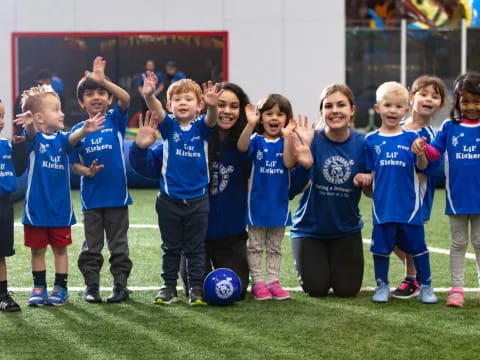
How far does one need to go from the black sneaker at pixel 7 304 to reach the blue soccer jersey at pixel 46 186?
493 mm

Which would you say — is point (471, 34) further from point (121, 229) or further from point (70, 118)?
point (121, 229)

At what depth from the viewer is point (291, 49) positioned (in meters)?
17.0

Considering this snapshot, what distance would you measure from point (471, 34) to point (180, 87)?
1334cm

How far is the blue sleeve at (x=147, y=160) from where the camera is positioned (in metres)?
5.91

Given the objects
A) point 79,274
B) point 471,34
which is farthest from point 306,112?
point 79,274

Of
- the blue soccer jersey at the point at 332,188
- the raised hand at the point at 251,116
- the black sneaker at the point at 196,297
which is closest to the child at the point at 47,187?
the black sneaker at the point at 196,297

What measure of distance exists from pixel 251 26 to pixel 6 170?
1170 cm

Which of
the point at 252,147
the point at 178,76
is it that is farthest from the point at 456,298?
the point at 178,76

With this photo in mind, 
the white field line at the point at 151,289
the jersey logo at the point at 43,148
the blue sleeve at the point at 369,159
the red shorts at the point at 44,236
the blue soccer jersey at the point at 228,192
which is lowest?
the white field line at the point at 151,289

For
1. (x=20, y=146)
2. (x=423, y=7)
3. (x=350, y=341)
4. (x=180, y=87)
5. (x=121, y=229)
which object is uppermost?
(x=423, y=7)

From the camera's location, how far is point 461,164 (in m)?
5.88

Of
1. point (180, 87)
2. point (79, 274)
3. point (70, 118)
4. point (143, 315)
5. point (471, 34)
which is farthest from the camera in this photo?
point (471, 34)

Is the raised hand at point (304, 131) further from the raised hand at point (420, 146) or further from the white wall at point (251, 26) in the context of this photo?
the white wall at point (251, 26)

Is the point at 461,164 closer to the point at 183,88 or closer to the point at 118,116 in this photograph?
the point at 183,88
